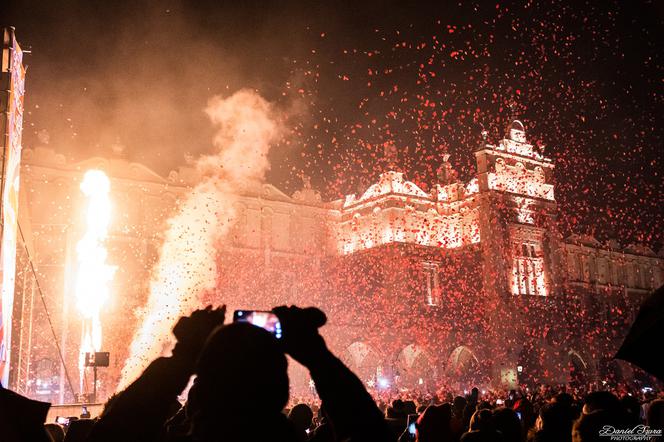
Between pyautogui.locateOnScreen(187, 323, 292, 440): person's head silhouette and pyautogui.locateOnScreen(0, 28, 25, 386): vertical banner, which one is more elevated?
pyautogui.locateOnScreen(0, 28, 25, 386): vertical banner

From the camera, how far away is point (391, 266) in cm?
4275

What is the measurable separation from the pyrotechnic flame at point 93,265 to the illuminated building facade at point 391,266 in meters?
0.83

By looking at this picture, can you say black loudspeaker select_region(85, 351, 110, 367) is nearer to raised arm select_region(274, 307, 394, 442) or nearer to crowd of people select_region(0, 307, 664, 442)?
crowd of people select_region(0, 307, 664, 442)

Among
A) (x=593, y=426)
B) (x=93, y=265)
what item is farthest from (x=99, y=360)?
(x=593, y=426)

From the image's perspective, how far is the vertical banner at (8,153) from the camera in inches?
491

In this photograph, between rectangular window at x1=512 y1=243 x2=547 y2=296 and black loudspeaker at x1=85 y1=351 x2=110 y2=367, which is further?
rectangular window at x1=512 y1=243 x2=547 y2=296

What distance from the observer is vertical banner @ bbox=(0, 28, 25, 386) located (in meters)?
12.5

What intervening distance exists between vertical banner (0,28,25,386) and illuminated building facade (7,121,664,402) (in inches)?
803

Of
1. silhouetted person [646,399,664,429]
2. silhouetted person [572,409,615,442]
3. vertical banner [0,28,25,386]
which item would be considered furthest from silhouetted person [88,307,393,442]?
vertical banner [0,28,25,386]

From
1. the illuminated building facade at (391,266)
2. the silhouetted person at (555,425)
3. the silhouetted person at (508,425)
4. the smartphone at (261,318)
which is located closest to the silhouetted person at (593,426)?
the silhouetted person at (555,425)

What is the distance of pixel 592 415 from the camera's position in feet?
13.9

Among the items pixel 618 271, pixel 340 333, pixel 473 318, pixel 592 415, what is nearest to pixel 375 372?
pixel 340 333

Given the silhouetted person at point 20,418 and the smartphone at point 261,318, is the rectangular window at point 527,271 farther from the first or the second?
the silhouetted person at point 20,418

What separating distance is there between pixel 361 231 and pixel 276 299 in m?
8.35
